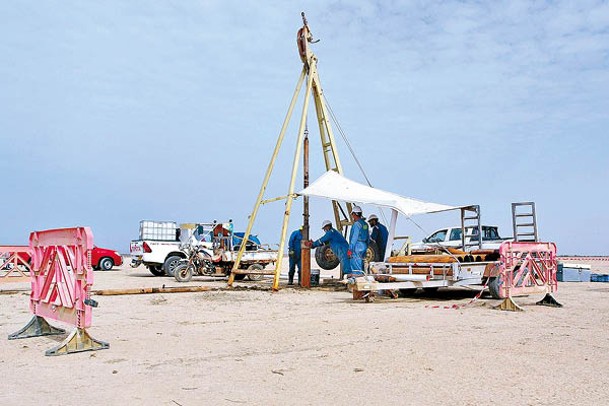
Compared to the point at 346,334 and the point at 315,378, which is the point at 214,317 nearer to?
the point at 346,334

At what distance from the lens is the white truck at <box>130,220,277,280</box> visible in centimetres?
1850

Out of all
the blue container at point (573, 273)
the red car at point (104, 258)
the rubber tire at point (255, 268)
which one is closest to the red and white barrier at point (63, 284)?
the rubber tire at point (255, 268)

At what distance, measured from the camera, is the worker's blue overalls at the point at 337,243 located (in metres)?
14.4

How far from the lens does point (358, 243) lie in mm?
13234

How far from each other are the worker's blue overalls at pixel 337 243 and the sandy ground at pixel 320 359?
4.49m

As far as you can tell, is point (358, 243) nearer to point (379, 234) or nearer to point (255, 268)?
point (379, 234)

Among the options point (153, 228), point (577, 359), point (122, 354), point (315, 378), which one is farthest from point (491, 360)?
point (153, 228)

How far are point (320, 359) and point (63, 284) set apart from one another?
333 cm

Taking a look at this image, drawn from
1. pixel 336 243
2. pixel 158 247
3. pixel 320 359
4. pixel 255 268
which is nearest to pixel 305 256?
pixel 336 243

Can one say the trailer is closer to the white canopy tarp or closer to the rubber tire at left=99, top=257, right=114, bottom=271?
the white canopy tarp

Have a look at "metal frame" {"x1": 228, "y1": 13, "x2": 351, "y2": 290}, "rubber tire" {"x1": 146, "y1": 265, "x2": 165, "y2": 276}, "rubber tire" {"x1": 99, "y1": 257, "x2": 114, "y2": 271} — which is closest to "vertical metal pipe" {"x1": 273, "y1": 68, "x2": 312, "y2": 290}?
"metal frame" {"x1": 228, "y1": 13, "x2": 351, "y2": 290}

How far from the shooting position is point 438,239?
1898 centimetres

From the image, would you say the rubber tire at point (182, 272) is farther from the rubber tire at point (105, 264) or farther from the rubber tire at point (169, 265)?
the rubber tire at point (105, 264)

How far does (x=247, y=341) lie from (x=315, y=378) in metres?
1.99
